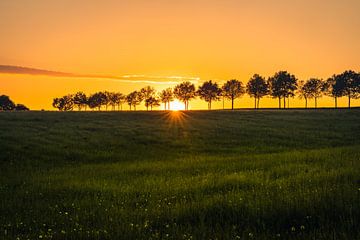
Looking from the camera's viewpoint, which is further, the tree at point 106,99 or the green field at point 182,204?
the tree at point 106,99

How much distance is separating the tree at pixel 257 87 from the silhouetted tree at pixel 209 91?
14.1 metres

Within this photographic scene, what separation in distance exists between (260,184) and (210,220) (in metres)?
4.29

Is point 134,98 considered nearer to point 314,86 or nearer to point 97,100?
point 97,100

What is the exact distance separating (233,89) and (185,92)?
23.1 metres

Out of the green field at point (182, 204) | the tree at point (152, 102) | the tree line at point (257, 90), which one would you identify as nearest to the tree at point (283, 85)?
the tree line at point (257, 90)

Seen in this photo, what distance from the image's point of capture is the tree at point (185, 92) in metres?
156

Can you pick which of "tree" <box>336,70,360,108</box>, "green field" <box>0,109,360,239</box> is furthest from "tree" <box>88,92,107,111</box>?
"green field" <box>0,109,360,239</box>

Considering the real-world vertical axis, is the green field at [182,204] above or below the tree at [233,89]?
below

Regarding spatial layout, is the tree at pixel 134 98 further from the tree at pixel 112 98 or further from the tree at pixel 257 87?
the tree at pixel 257 87

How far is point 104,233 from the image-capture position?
7082mm

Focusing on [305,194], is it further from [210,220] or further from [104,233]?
[104,233]

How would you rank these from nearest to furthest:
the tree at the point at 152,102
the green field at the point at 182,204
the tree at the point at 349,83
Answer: the green field at the point at 182,204, the tree at the point at 349,83, the tree at the point at 152,102

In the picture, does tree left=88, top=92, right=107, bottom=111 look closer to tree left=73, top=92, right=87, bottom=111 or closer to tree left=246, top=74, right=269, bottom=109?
tree left=73, top=92, right=87, bottom=111

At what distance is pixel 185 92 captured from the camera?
157m
